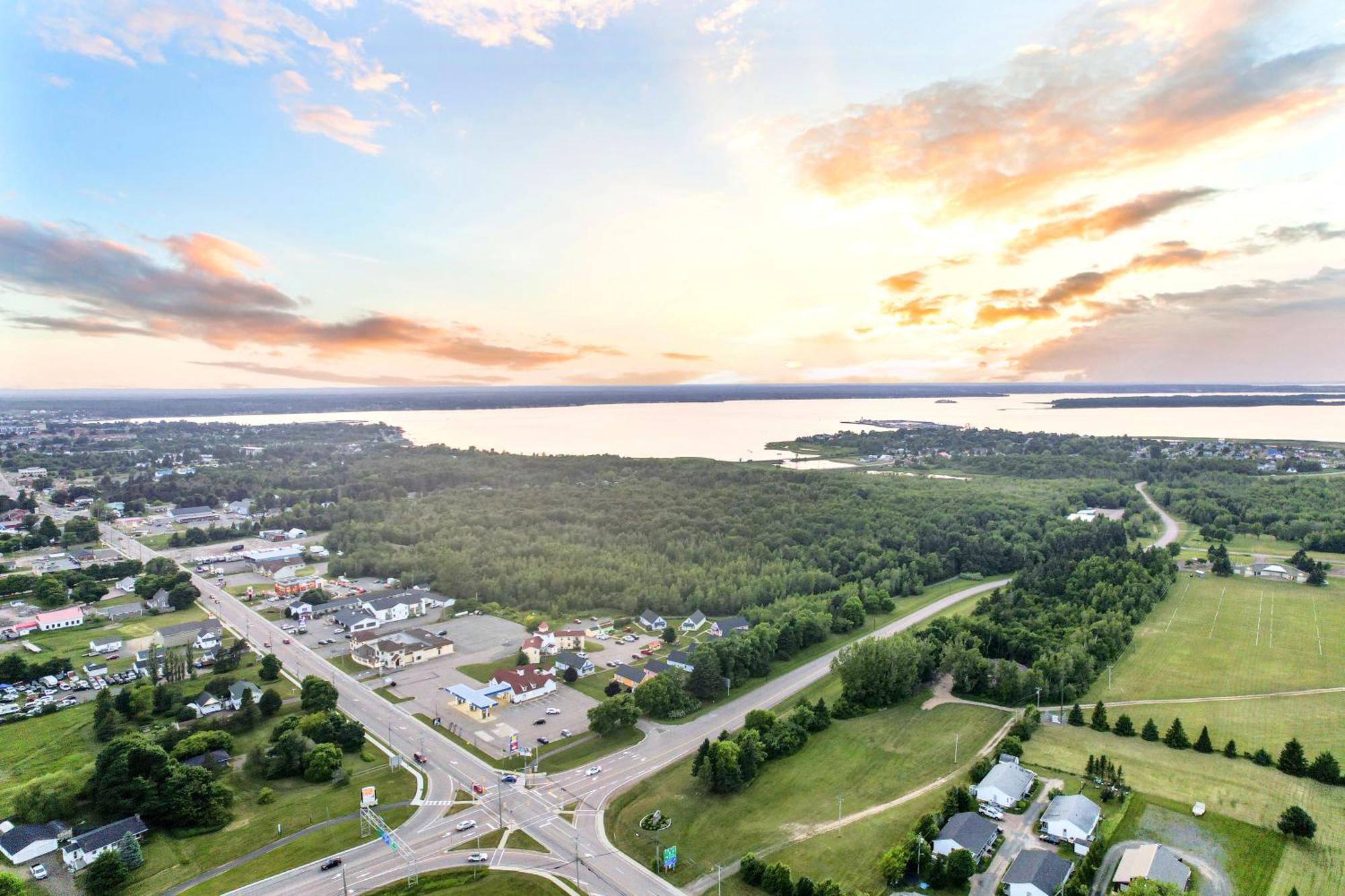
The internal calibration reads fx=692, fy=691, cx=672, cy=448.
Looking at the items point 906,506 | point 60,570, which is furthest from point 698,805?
point 60,570

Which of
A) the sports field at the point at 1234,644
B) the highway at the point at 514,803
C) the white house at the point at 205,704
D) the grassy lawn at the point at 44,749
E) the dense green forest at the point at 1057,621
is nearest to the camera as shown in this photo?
the highway at the point at 514,803

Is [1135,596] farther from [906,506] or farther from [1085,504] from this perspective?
[1085,504]

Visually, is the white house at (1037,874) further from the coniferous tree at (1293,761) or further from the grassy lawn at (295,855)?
the grassy lawn at (295,855)

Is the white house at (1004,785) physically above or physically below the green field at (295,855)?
above

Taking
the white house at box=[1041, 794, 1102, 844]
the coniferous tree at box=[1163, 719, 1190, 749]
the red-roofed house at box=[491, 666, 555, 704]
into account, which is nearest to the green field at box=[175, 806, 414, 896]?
the red-roofed house at box=[491, 666, 555, 704]

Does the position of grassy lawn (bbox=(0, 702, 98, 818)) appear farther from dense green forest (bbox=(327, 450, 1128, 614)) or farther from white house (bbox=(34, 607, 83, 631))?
dense green forest (bbox=(327, 450, 1128, 614))

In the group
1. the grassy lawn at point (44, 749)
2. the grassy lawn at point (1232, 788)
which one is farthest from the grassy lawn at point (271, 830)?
the grassy lawn at point (1232, 788)

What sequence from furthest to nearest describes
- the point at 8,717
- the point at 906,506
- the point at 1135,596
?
1. the point at 906,506
2. the point at 1135,596
3. the point at 8,717

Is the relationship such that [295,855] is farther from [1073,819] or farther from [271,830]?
[1073,819]
